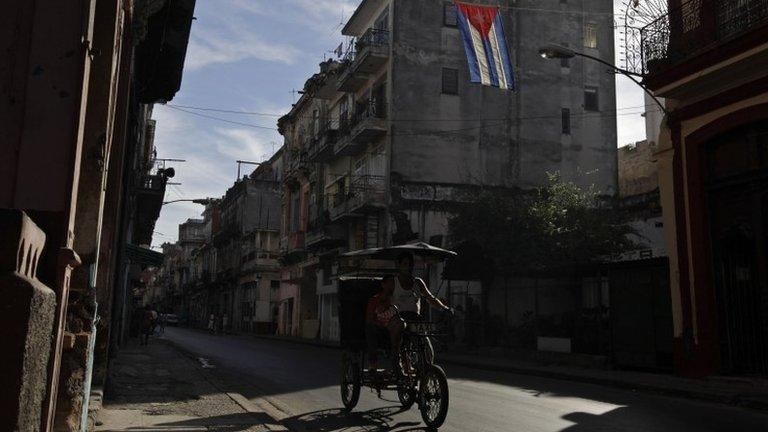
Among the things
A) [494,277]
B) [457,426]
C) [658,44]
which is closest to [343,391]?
[457,426]

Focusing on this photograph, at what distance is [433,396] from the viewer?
7184 mm

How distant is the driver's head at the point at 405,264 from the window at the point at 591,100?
29.5m

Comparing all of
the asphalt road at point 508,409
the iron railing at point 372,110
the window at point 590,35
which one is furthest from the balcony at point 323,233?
the asphalt road at point 508,409

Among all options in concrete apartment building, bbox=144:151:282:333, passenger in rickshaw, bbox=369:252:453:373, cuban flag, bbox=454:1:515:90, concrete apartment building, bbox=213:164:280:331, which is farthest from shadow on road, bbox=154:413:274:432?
concrete apartment building, bbox=213:164:280:331

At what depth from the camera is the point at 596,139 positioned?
35281mm

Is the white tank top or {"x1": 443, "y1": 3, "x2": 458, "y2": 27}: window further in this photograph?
{"x1": 443, "y1": 3, "x2": 458, "y2": 27}: window

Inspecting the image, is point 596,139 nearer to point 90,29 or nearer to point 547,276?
point 547,276

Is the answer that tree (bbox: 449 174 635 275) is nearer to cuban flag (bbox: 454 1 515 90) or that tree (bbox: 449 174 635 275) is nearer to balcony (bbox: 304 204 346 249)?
cuban flag (bbox: 454 1 515 90)

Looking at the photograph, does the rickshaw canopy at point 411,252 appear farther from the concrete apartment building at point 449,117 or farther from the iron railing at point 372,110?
the iron railing at point 372,110

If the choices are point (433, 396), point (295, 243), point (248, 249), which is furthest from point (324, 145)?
point (433, 396)

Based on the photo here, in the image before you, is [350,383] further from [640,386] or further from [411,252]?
[640,386]

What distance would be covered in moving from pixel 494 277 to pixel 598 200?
11.8m

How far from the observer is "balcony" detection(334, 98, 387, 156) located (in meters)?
33.6

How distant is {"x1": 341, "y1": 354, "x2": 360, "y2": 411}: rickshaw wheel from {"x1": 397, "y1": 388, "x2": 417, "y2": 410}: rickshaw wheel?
1.73ft
